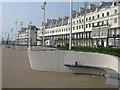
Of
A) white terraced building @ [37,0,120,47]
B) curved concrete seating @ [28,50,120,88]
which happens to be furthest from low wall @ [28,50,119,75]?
white terraced building @ [37,0,120,47]

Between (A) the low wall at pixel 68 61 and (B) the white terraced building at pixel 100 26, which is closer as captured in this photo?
(A) the low wall at pixel 68 61

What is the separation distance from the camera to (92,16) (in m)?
45.9

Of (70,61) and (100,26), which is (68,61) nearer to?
(70,61)

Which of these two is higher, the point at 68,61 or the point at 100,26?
the point at 100,26

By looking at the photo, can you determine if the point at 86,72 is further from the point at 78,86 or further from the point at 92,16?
the point at 92,16

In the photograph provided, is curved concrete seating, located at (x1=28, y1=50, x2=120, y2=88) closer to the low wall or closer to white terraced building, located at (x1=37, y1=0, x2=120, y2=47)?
the low wall

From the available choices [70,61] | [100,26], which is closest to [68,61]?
[70,61]

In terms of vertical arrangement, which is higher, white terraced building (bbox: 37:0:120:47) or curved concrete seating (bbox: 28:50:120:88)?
white terraced building (bbox: 37:0:120:47)

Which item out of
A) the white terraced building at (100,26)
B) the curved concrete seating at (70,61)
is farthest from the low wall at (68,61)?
the white terraced building at (100,26)

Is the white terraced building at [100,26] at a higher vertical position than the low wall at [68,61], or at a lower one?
higher

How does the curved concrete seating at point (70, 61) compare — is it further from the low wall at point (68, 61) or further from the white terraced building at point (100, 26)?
the white terraced building at point (100, 26)

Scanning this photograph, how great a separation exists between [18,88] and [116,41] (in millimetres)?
32884

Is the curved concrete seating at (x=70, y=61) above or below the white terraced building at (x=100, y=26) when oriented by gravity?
below

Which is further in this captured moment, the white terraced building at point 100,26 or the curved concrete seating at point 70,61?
the white terraced building at point 100,26
